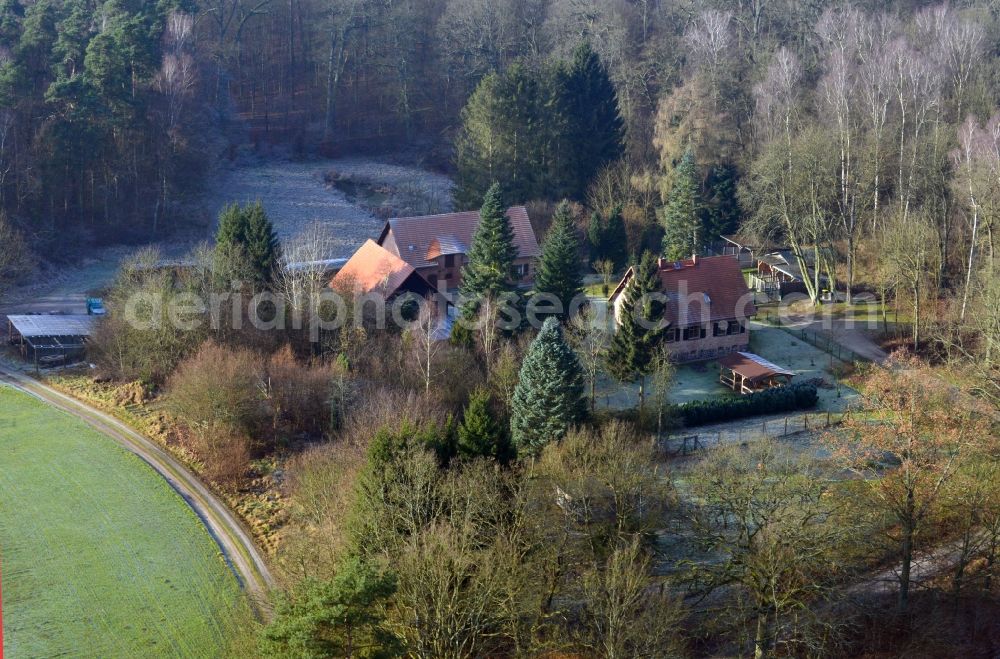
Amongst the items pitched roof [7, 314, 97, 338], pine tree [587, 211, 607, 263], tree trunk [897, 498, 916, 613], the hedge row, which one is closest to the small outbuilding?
the hedge row

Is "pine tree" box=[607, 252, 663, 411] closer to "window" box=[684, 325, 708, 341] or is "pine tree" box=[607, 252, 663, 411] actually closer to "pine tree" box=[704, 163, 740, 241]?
"window" box=[684, 325, 708, 341]

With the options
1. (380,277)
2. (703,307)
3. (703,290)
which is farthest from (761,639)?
(380,277)

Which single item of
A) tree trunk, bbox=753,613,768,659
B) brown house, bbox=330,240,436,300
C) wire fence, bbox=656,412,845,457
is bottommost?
tree trunk, bbox=753,613,768,659

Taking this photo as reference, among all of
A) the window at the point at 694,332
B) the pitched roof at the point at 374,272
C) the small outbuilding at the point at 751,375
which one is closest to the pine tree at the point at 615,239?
the window at the point at 694,332

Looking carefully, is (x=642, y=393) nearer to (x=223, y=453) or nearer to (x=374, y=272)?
(x=374, y=272)

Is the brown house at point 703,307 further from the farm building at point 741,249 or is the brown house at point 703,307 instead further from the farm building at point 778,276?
the farm building at point 741,249

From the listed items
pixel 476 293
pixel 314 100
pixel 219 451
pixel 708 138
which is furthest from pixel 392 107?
→ pixel 219 451
